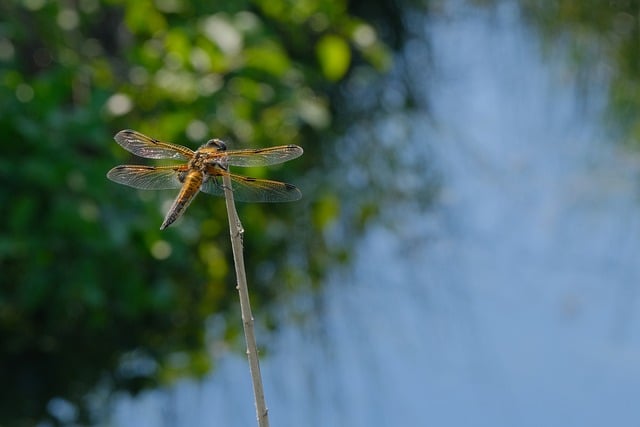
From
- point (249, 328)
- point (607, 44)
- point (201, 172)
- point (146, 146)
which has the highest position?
point (607, 44)

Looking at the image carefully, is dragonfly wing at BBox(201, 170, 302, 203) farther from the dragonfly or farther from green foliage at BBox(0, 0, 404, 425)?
green foliage at BBox(0, 0, 404, 425)

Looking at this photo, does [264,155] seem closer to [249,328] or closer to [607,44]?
[249,328]

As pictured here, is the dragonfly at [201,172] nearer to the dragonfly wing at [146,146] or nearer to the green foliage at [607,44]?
the dragonfly wing at [146,146]

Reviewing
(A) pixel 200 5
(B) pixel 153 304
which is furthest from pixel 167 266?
(A) pixel 200 5

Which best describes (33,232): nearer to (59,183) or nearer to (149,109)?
(59,183)

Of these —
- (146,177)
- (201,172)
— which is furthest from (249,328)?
(146,177)

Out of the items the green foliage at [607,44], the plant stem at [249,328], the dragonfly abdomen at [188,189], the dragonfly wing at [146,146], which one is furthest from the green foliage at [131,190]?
the plant stem at [249,328]
